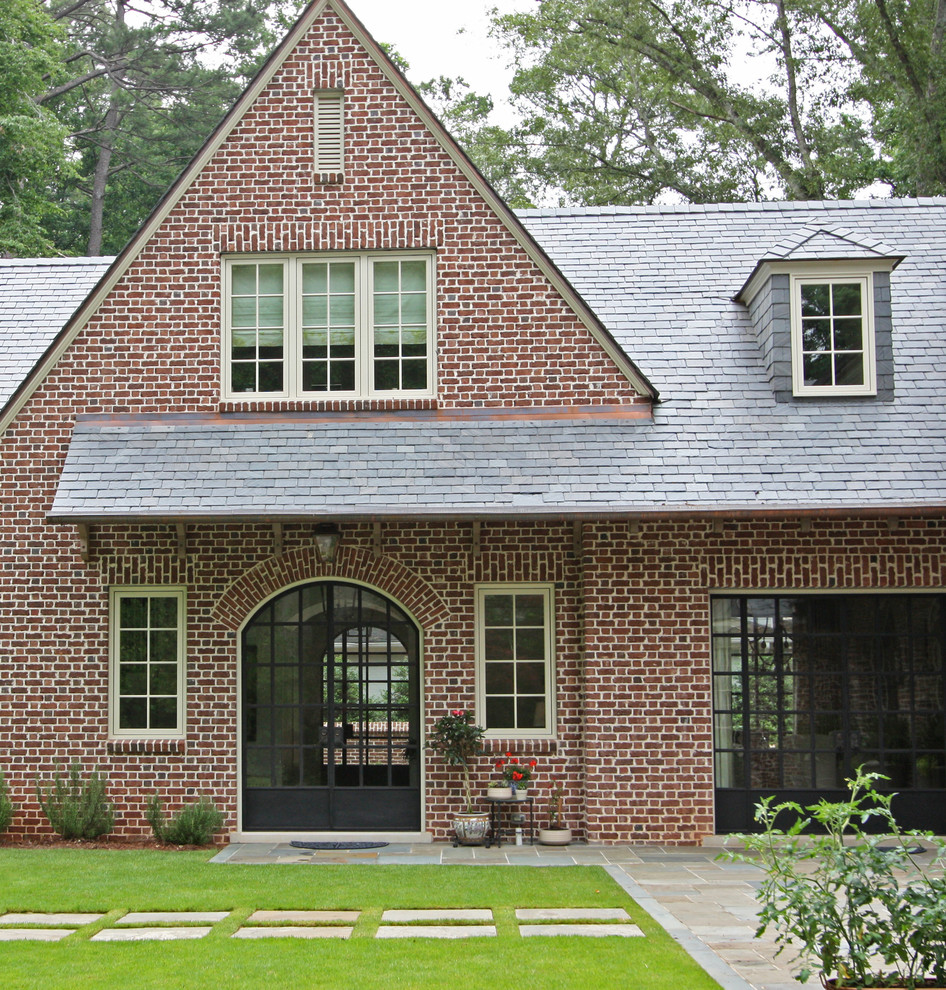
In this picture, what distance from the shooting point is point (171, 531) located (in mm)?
11867

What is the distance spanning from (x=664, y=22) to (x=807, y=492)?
19543mm

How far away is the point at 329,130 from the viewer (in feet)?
40.7

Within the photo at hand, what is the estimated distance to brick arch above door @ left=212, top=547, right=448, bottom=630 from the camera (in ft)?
38.5

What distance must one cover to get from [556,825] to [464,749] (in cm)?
118

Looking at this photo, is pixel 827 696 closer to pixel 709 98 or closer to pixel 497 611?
pixel 497 611

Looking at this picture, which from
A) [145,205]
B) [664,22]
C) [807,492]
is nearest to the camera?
[807,492]

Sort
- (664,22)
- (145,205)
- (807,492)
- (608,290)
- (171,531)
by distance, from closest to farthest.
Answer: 1. (807,492)
2. (171,531)
3. (608,290)
4. (664,22)
5. (145,205)

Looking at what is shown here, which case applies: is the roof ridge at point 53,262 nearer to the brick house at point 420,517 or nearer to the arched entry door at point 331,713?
the brick house at point 420,517

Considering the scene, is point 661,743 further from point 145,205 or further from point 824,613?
point 145,205

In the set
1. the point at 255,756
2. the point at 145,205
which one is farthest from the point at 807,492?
the point at 145,205

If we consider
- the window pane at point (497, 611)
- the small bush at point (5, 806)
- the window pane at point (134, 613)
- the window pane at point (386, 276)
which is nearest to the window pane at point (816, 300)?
the window pane at point (386, 276)

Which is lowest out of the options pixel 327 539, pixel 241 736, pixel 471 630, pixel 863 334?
pixel 241 736

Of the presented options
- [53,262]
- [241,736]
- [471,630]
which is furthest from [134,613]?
[53,262]

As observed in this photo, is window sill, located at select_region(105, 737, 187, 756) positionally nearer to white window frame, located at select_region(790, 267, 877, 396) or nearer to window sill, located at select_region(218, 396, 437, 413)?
window sill, located at select_region(218, 396, 437, 413)
